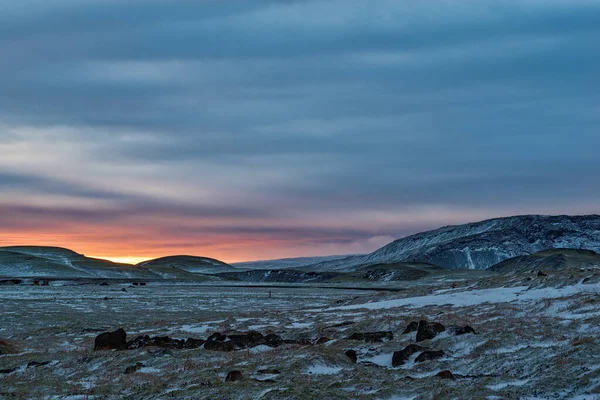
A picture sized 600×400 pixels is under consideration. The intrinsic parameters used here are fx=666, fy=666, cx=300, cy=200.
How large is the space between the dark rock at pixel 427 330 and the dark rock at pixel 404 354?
253 centimetres

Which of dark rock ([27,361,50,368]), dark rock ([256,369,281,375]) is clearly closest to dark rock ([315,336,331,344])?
dark rock ([256,369,281,375])

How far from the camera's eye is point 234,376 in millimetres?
19797

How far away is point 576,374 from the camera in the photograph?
55.9 feet

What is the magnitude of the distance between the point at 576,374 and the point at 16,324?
138 ft

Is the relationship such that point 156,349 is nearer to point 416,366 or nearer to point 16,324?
point 416,366

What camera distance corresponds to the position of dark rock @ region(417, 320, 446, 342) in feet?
87.6

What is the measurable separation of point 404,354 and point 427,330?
367 centimetres

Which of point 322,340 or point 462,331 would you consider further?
point 322,340

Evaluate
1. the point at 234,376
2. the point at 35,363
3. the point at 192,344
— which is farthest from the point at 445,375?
the point at 35,363

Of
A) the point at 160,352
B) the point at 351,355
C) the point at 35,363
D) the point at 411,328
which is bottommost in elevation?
the point at 35,363

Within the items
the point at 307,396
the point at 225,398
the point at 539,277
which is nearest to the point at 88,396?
the point at 225,398

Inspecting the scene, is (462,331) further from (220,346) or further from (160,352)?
(160,352)

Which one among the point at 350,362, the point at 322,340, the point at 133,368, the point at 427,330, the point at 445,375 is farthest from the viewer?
the point at 322,340

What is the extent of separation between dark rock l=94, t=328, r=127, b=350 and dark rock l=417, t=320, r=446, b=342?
13074 millimetres
